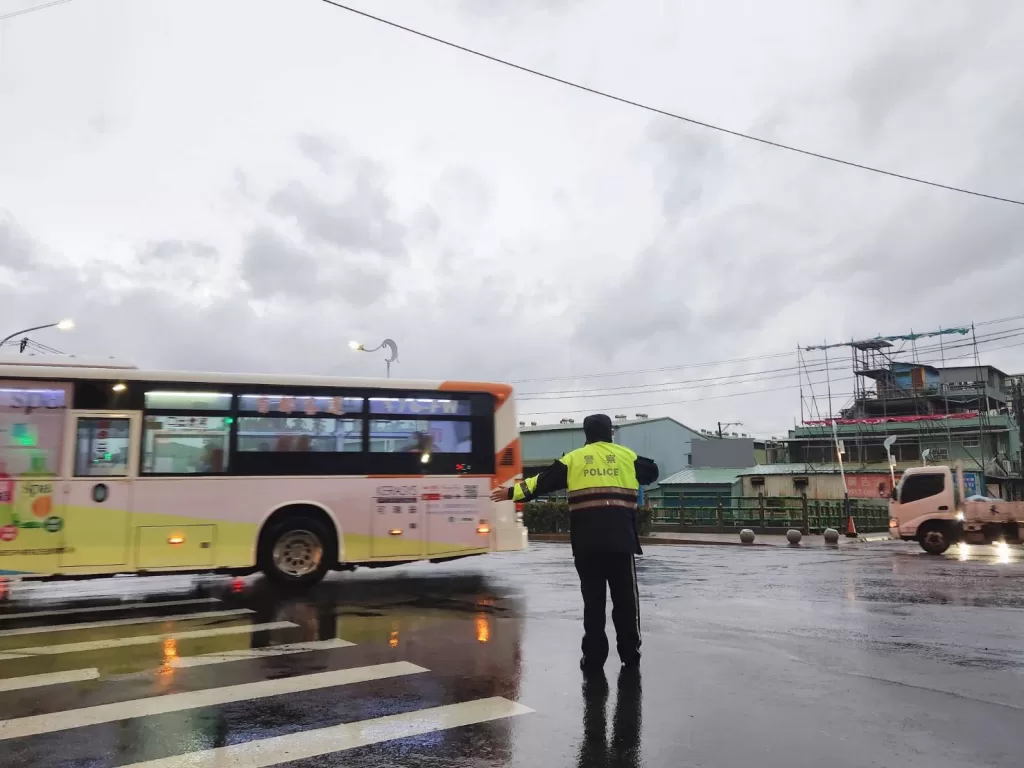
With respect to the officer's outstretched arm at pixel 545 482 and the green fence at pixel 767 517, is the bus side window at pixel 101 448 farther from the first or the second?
the green fence at pixel 767 517

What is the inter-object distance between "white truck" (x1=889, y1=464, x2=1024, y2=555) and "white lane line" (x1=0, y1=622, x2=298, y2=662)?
55.0 feet

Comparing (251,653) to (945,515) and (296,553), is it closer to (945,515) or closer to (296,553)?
(296,553)

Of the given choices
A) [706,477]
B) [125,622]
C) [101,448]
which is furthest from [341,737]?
[706,477]

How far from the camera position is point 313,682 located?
5.40 metres

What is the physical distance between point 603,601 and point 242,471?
22.6ft

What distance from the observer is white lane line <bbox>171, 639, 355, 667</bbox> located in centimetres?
611

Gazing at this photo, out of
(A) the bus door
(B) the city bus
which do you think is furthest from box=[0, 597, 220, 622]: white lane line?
(A) the bus door

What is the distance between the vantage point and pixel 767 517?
28031 millimetres

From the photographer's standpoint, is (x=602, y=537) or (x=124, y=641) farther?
(x=124, y=641)

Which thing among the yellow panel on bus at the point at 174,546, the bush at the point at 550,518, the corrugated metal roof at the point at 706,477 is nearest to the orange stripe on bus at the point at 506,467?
the yellow panel on bus at the point at 174,546

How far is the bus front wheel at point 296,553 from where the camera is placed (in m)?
10.6

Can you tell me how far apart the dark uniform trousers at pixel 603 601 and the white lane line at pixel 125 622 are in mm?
4898

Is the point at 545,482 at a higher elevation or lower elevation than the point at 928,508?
higher

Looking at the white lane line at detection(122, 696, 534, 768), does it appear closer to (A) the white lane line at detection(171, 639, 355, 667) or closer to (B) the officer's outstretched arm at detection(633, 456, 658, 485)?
(B) the officer's outstretched arm at detection(633, 456, 658, 485)
